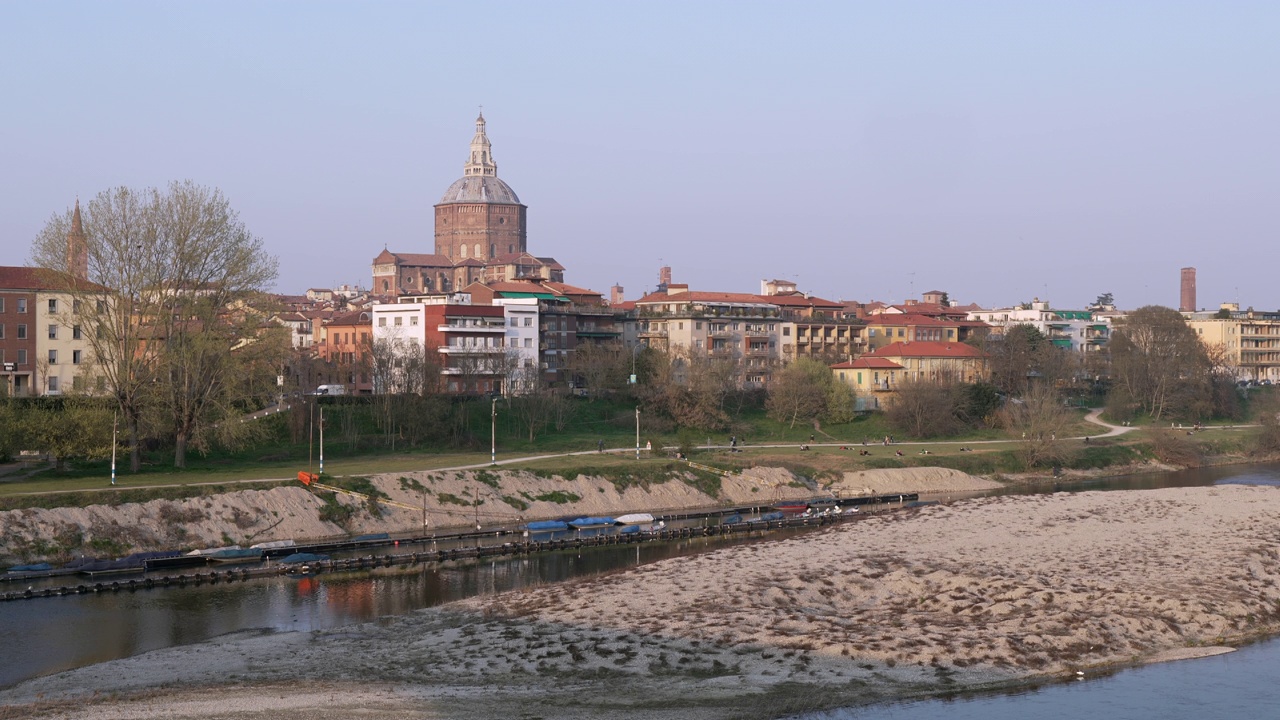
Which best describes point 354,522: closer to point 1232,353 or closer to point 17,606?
point 17,606

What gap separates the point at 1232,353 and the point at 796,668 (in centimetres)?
13063

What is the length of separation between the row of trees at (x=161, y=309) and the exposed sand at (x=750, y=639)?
28.0m

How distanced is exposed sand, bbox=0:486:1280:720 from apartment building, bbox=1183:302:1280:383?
107m

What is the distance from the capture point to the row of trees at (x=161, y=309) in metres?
62.1

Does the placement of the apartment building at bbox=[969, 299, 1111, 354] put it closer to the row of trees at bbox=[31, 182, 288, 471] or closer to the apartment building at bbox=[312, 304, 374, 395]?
the apartment building at bbox=[312, 304, 374, 395]

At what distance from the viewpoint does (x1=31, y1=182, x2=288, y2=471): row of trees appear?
204 feet

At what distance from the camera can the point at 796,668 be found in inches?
1270

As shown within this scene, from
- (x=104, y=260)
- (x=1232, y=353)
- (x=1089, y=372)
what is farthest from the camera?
(x=1232, y=353)

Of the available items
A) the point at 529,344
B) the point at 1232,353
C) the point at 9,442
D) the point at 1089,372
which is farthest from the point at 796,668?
the point at 1232,353

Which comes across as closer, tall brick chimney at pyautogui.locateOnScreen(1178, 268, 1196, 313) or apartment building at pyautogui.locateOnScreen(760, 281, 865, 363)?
apartment building at pyautogui.locateOnScreen(760, 281, 865, 363)

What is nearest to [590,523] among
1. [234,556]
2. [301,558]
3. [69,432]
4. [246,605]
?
[301,558]

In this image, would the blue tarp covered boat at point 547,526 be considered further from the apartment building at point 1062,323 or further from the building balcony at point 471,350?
the apartment building at point 1062,323

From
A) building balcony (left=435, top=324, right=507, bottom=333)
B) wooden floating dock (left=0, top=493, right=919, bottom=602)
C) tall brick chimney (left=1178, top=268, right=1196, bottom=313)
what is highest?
tall brick chimney (left=1178, top=268, right=1196, bottom=313)

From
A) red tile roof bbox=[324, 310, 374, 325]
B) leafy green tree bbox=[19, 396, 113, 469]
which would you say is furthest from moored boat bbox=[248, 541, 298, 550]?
red tile roof bbox=[324, 310, 374, 325]
